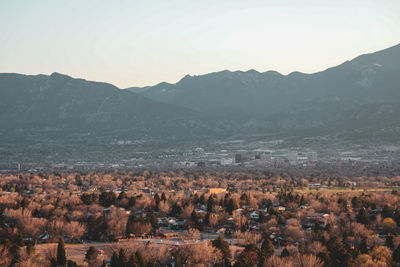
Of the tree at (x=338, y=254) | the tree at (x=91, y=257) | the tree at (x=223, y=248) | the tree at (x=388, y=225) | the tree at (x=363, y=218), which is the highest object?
the tree at (x=91, y=257)

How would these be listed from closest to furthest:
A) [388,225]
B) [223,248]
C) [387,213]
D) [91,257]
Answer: [91,257] < [223,248] < [388,225] < [387,213]

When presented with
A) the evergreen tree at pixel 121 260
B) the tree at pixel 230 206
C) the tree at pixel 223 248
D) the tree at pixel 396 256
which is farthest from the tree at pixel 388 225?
the evergreen tree at pixel 121 260

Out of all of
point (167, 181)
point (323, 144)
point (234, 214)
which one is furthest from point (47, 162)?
point (234, 214)

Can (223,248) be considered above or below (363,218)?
above

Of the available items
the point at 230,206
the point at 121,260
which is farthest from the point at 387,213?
the point at 121,260

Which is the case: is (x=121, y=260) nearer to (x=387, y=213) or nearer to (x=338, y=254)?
(x=338, y=254)

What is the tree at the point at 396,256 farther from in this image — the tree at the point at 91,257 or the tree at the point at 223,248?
the tree at the point at 91,257

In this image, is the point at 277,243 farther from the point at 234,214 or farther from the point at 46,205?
the point at 46,205

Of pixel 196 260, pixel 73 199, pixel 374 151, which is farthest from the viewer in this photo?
pixel 374 151

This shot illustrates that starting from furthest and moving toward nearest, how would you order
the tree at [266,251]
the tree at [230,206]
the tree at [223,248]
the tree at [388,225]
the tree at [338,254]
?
the tree at [230,206] < the tree at [388,225] < the tree at [223,248] < the tree at [266,251] < the tree at [338,254]

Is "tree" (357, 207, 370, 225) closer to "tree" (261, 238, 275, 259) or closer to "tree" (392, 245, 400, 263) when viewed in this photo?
"tree" (392, 245, 400, 263)

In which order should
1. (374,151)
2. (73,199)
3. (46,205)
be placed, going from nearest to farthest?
(46,205) → (73,199) → (374,151)
